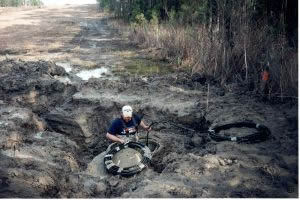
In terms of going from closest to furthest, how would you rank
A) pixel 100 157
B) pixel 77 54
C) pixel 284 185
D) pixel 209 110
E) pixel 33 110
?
pixel 284 185, pixel 100 157, pixel 209 110, pixel 33 110, pixel 77 54

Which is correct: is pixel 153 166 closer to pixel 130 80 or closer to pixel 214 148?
pixel 214 148

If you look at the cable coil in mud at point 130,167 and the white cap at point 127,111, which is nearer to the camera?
the cable coil in mud at point 130,167

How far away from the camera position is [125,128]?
20.7ft

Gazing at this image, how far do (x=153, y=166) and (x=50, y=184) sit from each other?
69.9 inches

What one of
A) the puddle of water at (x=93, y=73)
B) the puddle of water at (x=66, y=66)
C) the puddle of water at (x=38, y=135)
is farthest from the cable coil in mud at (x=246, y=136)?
the puddle of water at (x=66, y=66)

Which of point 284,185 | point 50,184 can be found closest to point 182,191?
point 284,185

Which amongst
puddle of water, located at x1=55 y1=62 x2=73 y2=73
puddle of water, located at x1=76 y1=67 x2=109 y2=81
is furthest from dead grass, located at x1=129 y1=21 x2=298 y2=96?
puddle of water, located at x1=55 y1=62 x2=73 y2=73

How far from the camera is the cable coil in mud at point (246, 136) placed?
5562 millimetres

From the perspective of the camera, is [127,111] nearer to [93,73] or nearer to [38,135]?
[38,135]

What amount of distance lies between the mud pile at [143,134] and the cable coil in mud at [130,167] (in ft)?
0.33

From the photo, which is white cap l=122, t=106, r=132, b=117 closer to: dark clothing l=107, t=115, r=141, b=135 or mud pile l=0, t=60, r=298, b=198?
dark clothing l=107, t=115, r=141, b=135

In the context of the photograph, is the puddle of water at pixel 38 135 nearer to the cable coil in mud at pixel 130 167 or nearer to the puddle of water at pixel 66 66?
the cable coil in mud at pixel 130 167

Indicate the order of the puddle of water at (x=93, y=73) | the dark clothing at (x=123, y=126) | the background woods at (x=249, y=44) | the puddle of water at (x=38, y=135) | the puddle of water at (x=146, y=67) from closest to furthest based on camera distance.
→ 1. the dark clothing at (x=123, y=126)
2. the puddle of water at (x=38, y=135)
3. the background woods at (x=249, y=44)
4. the puddle of water at (x=93, y=73)
5. the puddle of water at (x=146, y=67)

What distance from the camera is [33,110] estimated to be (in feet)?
27.3
